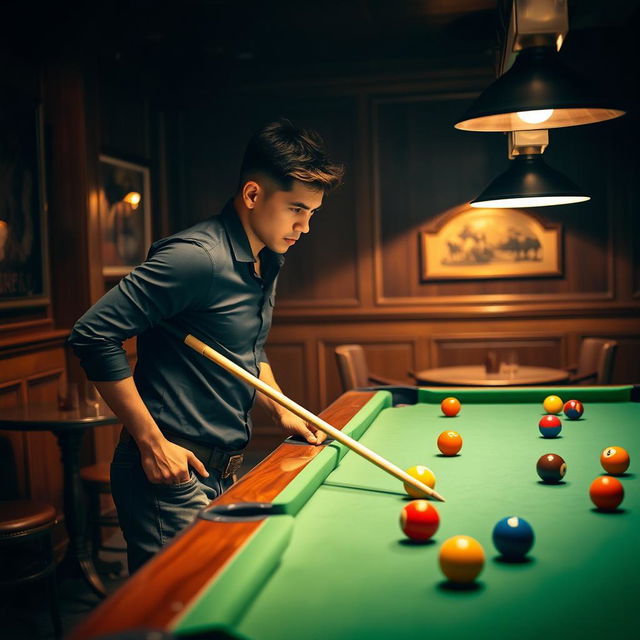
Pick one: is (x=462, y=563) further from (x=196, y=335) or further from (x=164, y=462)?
(x=196, y=335)

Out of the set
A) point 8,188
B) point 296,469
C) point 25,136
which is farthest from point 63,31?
point 296,469

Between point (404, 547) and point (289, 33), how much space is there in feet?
14.0

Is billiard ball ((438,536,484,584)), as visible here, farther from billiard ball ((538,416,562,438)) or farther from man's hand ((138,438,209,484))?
billiard ball ((538,416,562,438))

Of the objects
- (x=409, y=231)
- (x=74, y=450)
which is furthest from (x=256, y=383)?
(x=409, y=231)

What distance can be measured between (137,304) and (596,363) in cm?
362

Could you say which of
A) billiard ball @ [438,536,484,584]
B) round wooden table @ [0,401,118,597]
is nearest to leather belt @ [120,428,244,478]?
billiard ball @ [438,536,484,584]

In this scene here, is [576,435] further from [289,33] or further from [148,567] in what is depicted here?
[289,33]

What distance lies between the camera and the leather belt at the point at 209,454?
2109mm

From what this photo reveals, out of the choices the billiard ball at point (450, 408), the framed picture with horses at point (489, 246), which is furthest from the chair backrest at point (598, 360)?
the billiard ball at point (450, 408)

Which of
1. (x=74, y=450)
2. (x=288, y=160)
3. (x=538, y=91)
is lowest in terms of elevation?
(x=74, y=450)

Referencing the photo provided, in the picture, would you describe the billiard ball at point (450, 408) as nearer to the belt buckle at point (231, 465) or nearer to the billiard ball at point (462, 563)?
the belt buckle at point (231, 465)

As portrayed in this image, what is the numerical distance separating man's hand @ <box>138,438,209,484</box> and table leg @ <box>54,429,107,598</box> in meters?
1.68

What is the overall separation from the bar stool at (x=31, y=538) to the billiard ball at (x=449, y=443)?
165 cm

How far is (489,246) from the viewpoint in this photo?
19.1 ft
